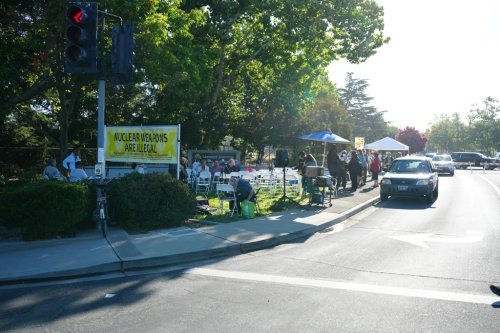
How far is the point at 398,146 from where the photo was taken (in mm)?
29500

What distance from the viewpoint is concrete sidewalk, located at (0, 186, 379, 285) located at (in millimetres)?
6461

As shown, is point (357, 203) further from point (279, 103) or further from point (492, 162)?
point (492, 162)

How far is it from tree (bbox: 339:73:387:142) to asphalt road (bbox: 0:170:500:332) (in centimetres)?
7519

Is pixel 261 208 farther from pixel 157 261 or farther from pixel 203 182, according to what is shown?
pixel 157 261

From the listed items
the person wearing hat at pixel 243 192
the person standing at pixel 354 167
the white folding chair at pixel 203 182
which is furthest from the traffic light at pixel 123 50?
the person standing at pixel 354 167

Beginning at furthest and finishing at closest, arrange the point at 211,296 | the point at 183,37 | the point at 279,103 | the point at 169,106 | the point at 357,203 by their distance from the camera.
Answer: the point at 279,103 → the point at 169,106 → the point at 183,37 → the point at 357,203 → the point at 211,296

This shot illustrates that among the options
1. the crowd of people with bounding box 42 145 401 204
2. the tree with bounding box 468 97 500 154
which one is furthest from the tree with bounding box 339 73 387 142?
the crowd of people with bounding box 42 145 401 204

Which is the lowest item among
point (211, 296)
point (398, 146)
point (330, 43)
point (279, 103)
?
point (211, 296)

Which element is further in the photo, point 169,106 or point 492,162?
point 492,162

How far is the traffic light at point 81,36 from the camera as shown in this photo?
Answer: 22.9 feet

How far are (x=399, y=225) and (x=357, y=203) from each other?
358 cm

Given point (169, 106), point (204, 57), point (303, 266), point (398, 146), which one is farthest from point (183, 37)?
point (398, 146)

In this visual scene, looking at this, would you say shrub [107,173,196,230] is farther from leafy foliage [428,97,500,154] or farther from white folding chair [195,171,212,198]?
leafy foliage [428,97,500,154]

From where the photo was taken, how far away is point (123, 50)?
779 centimetres
